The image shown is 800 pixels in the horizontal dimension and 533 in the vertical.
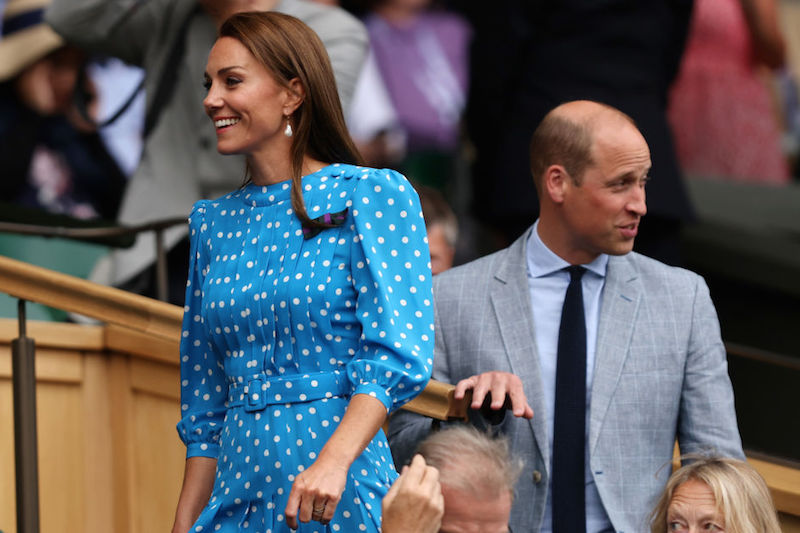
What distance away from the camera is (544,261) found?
3316 millimetres

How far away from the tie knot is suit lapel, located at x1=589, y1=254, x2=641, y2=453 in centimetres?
6

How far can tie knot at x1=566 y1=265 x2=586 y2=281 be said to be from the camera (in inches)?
129

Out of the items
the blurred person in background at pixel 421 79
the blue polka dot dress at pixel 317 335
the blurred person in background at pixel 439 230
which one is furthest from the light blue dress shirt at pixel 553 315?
the blurred person in background at pixel 421 79

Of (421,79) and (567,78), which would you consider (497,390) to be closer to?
(567,78)

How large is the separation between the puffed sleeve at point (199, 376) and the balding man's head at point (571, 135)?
937 mm

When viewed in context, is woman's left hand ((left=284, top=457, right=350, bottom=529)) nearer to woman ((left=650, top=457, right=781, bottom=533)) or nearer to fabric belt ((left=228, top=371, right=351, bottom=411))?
fabric belt ((left=228, top=371, right=351, bottom=411))

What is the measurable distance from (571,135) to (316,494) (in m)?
1.38

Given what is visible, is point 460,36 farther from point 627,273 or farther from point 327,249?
point 327,249

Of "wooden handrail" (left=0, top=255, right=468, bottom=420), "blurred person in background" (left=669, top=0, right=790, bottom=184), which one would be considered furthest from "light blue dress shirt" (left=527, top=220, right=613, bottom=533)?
"blurred person in background" (left=669, top=0, right=790, bottom=184)

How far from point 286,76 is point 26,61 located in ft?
9.69

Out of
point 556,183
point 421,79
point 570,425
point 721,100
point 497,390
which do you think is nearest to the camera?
point 497,390

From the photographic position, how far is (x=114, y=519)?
415 cm

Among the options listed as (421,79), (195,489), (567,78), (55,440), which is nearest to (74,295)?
(55,440)

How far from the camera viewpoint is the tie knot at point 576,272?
3.27m
